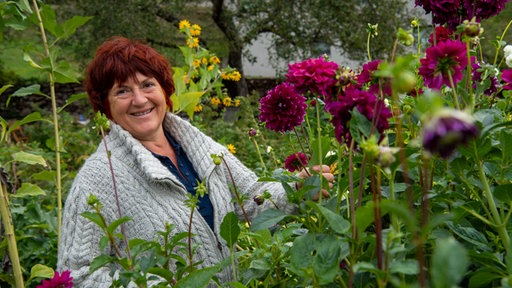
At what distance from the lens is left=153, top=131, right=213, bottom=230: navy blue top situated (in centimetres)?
187

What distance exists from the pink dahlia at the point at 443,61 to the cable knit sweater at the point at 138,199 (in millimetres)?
759

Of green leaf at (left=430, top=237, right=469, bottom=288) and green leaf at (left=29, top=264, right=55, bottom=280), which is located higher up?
green leaf at (left=430, top=237, right=469, bottom=288)

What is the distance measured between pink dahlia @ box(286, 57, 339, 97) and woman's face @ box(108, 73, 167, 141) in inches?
43.8

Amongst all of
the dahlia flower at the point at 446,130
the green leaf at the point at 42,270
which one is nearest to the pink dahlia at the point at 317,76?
the dahlia flower at the point at 446,130

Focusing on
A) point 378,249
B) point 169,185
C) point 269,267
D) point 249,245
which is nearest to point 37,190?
point 169,185

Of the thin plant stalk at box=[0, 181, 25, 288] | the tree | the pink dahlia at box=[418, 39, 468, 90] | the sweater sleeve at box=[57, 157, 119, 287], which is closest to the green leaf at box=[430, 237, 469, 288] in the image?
the pink dahlia at box=[418, 39, 468, 90]

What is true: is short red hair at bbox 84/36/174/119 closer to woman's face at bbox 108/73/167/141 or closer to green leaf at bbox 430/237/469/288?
woman's face at bbox 108/73/167/141

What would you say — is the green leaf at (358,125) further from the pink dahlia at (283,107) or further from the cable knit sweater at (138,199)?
the cable knit sweater at (138,199)

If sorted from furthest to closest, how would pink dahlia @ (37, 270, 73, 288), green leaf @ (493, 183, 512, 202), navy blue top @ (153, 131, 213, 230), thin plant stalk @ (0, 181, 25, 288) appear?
navy blue top @ (153, 131, 213, 230) → thin plant stalk @ (0, 181, 25, 288) → pink dahlia @ (37, 270, 73, 288) → green leaf @ (493, 183, 512, 202)

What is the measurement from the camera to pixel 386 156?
1.87ft

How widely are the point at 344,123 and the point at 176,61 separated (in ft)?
40.5

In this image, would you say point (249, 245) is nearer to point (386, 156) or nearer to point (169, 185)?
point (169, 185)

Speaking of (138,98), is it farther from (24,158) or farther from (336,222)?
(336,222)

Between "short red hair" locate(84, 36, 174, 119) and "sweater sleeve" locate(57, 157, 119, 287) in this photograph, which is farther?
"short red hair" locate(84, 36, 174, 119)
